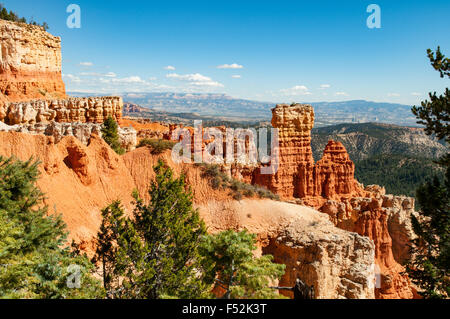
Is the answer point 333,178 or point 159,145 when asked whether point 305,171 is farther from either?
point 159,145

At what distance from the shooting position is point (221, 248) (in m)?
10.8

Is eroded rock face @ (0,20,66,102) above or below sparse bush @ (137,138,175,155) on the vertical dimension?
above

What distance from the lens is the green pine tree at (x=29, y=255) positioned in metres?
8.42

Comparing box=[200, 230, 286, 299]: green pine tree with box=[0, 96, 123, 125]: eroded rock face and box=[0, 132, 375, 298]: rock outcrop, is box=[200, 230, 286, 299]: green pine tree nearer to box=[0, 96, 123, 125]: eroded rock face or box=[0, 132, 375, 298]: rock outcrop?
box=[0, 132, 375, 298]: rock outcrop

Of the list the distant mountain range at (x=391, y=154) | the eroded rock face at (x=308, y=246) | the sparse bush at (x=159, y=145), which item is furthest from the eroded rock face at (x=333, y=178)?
the sparse bush at (x=159, y=145)

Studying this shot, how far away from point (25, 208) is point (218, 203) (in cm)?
1254

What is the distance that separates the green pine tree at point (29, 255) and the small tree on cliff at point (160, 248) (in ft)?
3.91

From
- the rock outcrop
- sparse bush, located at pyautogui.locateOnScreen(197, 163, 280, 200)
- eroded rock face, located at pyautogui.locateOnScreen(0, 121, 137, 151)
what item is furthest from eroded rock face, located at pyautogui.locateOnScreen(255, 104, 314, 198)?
eroded rock face, located at pyautogui.locateOnScreen(0, 121, 137, 151)

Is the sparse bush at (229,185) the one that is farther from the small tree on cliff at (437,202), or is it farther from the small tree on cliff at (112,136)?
the small tree on cliff at (437,202)

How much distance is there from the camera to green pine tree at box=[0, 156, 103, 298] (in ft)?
27.6

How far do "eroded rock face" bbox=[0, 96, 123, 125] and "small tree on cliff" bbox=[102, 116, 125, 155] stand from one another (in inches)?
222

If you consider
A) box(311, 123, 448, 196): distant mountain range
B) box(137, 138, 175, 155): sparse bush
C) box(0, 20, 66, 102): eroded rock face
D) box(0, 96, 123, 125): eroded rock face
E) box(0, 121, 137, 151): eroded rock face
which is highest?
box(0, 20, 66, 102): eroded rock face

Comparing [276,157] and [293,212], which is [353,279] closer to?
[293,212]
